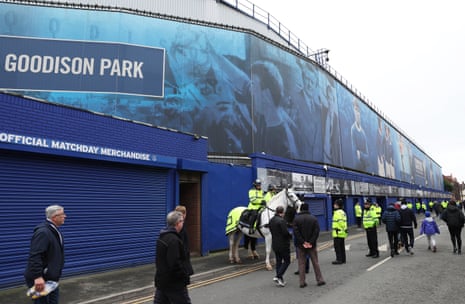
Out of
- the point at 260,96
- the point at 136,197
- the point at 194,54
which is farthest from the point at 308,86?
the point at 136,197

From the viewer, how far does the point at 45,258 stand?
4.55 metres

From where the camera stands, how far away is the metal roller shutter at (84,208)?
27.0ft

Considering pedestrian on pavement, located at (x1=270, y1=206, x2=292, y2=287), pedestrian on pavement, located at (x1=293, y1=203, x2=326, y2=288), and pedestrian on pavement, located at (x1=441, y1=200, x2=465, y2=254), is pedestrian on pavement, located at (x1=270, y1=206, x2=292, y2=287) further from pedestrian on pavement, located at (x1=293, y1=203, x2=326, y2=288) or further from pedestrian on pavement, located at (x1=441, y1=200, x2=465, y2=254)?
pedestrian on pavement, located at (x1=441, y1=200, x2=465, y2=254)

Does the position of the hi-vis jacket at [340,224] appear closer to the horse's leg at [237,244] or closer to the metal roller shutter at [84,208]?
the horse's leg at [237,244]

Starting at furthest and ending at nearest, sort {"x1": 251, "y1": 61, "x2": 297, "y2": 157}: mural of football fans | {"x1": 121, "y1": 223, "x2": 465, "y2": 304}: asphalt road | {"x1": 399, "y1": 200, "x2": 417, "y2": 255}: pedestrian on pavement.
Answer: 1. {"x1": 251, "y1": 61, "x2": 297, "y2": 157}: mural of football fans
2. {"x1": 399, "y1": 200, "x2": 417, "y2": 255}: pedestrian on pavement
3. {"x1": 121, "y1": 223, "x2": 465, "y2": 304}: asphalt road

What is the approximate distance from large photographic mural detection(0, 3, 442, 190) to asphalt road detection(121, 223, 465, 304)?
1081cm

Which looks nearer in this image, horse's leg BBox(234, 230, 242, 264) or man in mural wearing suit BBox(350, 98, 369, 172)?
horse's leg BBox(234, 230, 242, 264)

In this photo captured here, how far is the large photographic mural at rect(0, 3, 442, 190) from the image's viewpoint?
59.5 ft

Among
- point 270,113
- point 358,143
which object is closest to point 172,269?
point 270,113

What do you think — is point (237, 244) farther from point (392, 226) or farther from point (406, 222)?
point (406, 222)

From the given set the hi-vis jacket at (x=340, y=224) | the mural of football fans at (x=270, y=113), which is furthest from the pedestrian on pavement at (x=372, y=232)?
the mural of football fans at (x=270, y=113)

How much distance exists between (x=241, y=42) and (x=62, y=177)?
1560 cm

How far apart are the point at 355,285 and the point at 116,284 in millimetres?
5741

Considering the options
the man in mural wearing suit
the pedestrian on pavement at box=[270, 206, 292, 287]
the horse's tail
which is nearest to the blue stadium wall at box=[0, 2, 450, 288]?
the man in mural wearing suit
